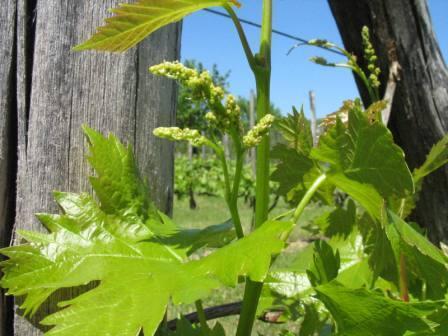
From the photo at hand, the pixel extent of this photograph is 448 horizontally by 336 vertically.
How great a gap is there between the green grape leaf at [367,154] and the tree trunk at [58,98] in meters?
0.44

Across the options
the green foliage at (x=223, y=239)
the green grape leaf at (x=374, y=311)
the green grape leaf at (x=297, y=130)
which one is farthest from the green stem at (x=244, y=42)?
the green grape leaf at (x=374, y=311)

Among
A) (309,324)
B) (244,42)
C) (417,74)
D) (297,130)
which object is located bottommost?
(309,324)

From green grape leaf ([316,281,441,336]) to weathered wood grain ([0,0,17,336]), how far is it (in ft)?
2.30

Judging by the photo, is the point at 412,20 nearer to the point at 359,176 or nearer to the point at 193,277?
the point at 359,176

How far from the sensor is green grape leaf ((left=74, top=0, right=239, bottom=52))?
33.0 inches

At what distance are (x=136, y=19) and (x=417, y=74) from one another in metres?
1.26

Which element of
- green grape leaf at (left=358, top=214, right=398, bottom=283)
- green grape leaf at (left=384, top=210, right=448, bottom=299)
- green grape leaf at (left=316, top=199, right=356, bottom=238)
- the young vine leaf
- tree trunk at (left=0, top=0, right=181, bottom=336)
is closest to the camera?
the young vine leaf

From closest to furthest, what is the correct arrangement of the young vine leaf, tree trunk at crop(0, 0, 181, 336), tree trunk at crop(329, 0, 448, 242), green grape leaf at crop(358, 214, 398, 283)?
the young vine leaf < green grape leaf at crop(358, 214, 398, 283) < tree trunk at crop(0, 0, 181, 336) < tree trunk at crop(329, 0, 448, 242)

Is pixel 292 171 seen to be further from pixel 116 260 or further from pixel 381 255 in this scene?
pixel 116 260

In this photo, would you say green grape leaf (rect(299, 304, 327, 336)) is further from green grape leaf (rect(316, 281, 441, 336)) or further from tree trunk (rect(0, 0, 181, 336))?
tree trunk (rect(0, 0, 181, 336))

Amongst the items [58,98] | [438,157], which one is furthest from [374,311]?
[58,98]

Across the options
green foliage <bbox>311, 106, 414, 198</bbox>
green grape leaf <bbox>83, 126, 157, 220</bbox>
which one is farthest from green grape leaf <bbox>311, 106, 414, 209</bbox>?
green grape leaf <bbox>83, 126, 157, 220</bbox>

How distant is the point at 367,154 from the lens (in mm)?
900

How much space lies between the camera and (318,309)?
1.22m
